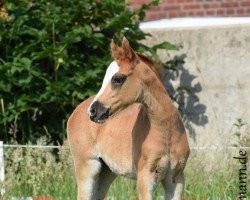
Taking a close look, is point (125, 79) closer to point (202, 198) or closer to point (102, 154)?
point (102, 154)

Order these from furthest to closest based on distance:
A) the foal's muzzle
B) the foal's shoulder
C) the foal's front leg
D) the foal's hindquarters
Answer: the foal's shoulder, the foal's front leg, the foal's hindquarters, the foal's muzzle

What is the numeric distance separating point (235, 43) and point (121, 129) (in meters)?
4.18

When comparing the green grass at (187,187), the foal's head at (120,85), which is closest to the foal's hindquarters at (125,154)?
the foal's head at (120,85)

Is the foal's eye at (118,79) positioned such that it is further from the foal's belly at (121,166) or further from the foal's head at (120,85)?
the foal's belly at (121,166)

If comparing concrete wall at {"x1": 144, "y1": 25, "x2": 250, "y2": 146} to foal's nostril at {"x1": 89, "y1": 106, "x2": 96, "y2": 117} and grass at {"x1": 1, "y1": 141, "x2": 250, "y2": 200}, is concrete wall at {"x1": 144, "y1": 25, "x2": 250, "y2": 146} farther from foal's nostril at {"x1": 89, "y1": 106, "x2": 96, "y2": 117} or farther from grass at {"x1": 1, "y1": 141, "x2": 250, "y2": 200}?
foal's nostril at {"x1": 89, "y1": 106, "x2": 96, "y2": 117}

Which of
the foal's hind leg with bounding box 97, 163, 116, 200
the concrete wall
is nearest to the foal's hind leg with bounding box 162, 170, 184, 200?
the foal's hind leg with bounding box 97, 163, 116, 200

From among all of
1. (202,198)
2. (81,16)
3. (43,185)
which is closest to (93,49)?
(81,16)

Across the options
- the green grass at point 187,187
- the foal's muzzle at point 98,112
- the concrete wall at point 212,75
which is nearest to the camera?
the foal's muzzle at point 98,112

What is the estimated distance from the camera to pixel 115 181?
8555 millimetres

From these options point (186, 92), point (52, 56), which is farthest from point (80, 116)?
point (186, 92)

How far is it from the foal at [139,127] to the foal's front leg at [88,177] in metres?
0.10

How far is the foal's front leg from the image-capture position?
6848 mm

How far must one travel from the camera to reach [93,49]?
10.2 meters

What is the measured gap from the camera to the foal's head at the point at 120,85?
6.11 metres
